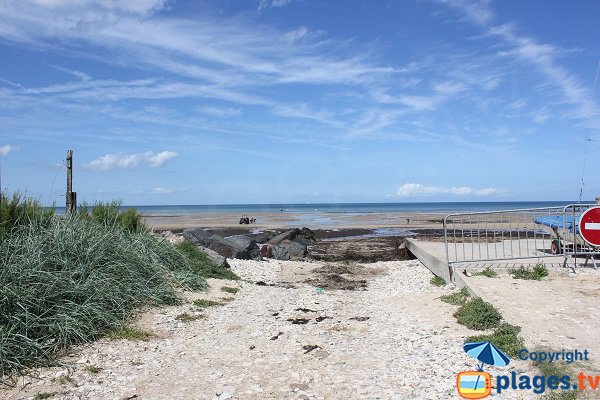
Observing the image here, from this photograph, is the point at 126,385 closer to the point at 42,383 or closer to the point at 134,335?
the point at 42,383

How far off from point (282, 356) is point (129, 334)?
2.36 m

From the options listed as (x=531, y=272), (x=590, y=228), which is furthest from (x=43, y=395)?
(x=590, y=228)

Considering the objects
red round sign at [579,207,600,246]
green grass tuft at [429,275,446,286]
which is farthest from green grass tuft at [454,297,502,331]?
green grass tuft at [429,275,446,286]

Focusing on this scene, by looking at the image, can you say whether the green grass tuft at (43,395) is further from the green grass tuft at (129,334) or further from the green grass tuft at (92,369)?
the green grass tuft at (129,334)

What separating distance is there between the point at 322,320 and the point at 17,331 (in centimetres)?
447

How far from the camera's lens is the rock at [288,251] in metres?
19.1

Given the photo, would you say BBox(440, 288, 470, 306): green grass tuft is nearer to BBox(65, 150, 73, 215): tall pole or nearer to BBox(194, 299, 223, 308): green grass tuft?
BBox(194, 299, 223, 308): green grass tuft

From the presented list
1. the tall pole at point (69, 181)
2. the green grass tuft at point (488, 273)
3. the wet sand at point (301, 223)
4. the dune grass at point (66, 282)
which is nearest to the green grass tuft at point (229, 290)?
the dune grass at point (66, 282)

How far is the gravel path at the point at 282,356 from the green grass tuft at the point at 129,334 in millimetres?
144

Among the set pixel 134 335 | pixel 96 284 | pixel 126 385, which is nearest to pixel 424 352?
pixel 126 385

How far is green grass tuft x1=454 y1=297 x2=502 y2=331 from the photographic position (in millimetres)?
6598

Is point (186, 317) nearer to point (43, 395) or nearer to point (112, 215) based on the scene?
point (43, 395)

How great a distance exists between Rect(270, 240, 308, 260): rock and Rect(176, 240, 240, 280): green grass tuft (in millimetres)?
6204

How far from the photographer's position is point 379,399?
465 centimetres
